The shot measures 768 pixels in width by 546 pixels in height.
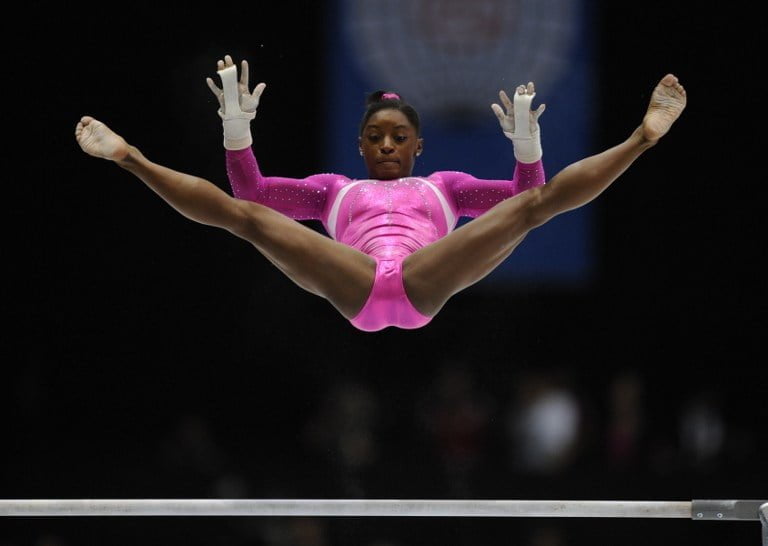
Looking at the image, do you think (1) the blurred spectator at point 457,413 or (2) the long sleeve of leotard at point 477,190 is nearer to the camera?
(2) the long sleeve of leotard at point 477,190

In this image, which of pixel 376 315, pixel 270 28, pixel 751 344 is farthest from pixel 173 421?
pixel 751 344

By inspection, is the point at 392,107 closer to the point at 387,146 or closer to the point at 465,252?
the point at 387,146

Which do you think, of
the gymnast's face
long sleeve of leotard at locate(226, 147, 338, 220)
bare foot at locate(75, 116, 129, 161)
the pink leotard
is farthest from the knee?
bare foot at locate(75, 116, 129, 161)

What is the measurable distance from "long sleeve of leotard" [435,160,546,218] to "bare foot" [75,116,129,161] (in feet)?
4.39

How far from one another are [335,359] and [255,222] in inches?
110

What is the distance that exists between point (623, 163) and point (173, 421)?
3634 mm

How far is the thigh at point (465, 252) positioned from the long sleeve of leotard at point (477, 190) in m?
0.50

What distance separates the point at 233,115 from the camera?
361 cm

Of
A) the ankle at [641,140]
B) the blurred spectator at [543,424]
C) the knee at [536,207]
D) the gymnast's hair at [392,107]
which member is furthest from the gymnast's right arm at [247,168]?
the blurred spectator at [543,424]

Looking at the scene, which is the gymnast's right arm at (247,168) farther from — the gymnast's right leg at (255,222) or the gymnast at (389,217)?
the gymnast's right leg at (255,222)

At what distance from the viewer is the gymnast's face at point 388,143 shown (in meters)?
3.96

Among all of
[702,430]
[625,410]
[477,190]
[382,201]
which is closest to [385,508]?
[382,201]

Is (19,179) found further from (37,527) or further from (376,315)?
(376,315)

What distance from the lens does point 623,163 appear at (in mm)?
3178
